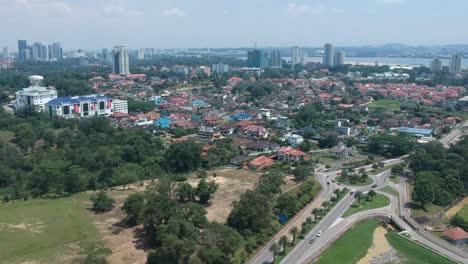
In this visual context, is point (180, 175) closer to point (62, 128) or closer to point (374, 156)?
point (374, 156)

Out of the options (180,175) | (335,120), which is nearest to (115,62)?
(335,120)

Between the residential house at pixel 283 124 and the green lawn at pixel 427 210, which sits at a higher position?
the residential house at pixel 283 124

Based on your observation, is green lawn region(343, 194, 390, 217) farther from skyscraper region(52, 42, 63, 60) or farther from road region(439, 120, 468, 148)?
skyscraper region(52, 42, 63, 60)

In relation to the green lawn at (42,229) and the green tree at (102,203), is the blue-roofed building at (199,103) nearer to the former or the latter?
the green lawn at (42,229)

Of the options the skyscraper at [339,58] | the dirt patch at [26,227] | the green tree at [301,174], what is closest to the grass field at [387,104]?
the green tree at [301,174]

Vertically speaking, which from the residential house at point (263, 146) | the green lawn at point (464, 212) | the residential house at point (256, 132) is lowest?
the green lawn at point (464, 212)

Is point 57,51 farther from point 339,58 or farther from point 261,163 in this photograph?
point 261,163

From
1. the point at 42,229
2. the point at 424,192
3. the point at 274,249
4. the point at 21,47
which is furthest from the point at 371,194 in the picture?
the point at 21,47
